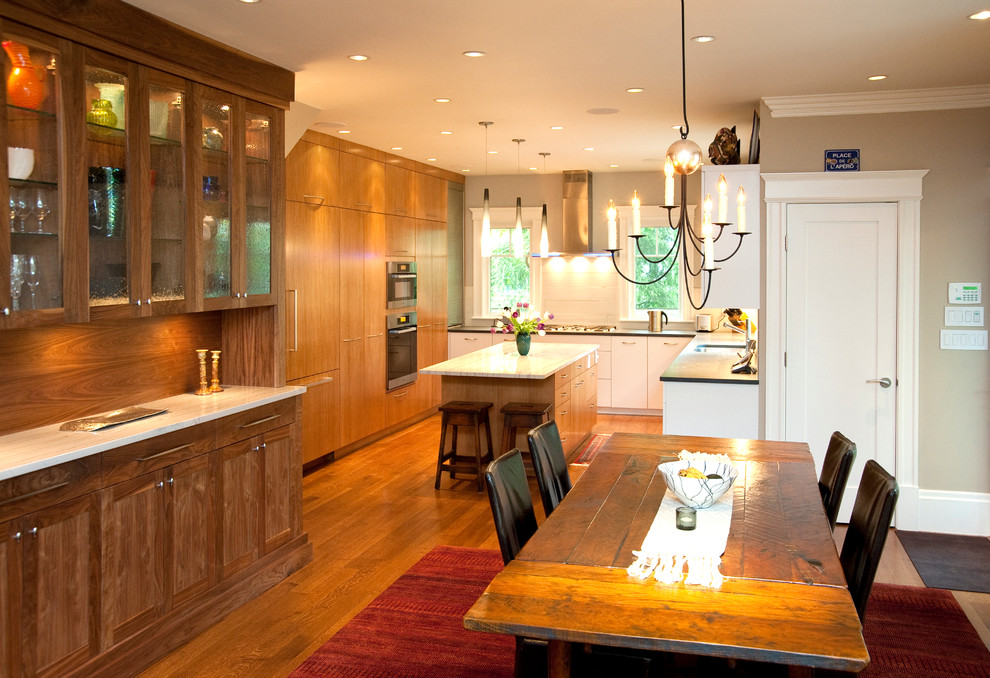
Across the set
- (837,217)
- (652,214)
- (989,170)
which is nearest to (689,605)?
(837,217)

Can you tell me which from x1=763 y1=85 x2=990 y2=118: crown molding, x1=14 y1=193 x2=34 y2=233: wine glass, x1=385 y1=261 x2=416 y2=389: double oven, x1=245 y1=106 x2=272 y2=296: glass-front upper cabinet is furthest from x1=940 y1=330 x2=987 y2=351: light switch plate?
x1=14 y1=193 x2=34 y2=233: wine glass

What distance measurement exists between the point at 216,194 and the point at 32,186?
3.38 feet

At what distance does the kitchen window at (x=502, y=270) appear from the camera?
972cm

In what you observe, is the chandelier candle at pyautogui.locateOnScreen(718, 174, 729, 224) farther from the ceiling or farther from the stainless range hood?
the stainless range hood

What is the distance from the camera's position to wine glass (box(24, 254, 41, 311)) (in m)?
2.91

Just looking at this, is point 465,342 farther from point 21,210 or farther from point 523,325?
point 21,210

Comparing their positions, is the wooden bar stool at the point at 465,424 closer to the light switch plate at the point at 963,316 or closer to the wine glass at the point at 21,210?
the light switch plate at the point at 963,316

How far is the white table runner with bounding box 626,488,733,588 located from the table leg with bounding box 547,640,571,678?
0.25 m

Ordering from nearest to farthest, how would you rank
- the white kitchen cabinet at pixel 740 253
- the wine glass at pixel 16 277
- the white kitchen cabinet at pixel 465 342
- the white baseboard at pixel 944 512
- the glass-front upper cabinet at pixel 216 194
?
the wine glass at pixel 16 277 → the glass-front upper cabinet at pixel 216 194 → the white baseboard at pixel 944 512 → the white kitchen cabinet at pixel 740 253 → the white kitchen cabinet at pixel 465 342

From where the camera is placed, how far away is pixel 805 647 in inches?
71.2

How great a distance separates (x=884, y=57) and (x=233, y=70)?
3183 millimetres

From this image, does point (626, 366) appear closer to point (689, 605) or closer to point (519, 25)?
point (519, 25)

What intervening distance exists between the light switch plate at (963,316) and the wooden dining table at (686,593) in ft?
8.72

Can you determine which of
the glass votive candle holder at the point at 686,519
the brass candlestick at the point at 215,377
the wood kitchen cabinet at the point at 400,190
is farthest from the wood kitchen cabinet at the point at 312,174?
the glass votive candle holder at the point at 686,519
